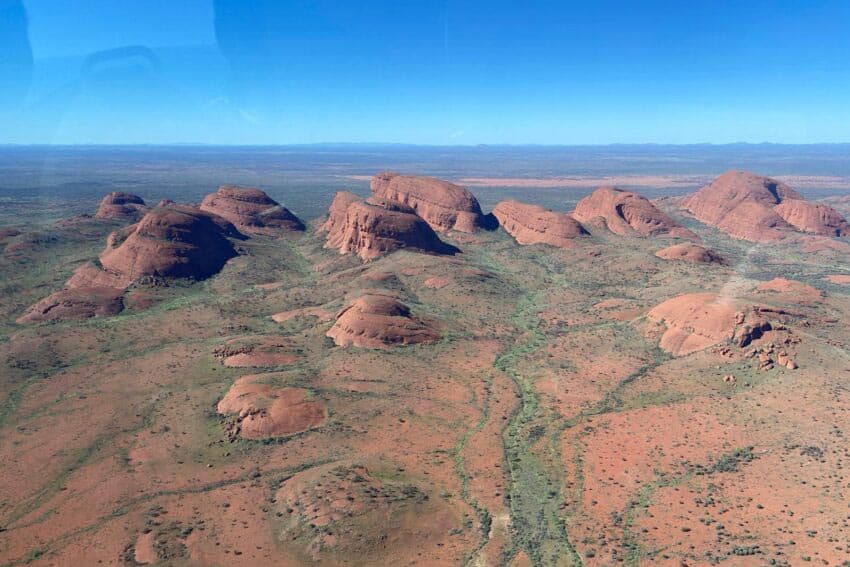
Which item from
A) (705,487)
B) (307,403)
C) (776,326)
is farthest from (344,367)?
(776,326)

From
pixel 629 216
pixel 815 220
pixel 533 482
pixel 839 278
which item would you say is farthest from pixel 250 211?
pixel 815 220

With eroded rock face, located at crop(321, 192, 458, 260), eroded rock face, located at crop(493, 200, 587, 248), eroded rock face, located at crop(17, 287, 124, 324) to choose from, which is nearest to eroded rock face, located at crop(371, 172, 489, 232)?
eroded rock face, located at crop(493, 200, 587, 248)

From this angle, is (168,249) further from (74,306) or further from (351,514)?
(351,514)

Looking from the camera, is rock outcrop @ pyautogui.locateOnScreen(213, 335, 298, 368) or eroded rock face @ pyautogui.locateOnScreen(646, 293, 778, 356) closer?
eroded rock face @ pyautogui.locateOnScreen(646, 293, 778, 356)

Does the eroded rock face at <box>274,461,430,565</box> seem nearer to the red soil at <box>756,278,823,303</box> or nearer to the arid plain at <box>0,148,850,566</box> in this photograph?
the arid plain at <box>0,148,850,566</box>

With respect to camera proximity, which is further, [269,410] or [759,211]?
[759,211]
